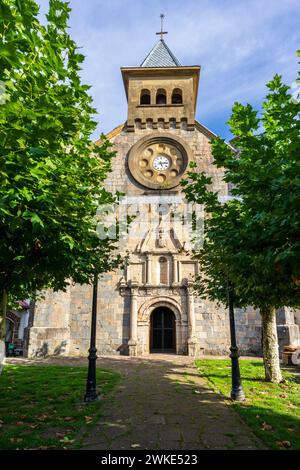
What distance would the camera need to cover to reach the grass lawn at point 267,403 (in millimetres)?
5480

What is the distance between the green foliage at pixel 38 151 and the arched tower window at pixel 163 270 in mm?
11258

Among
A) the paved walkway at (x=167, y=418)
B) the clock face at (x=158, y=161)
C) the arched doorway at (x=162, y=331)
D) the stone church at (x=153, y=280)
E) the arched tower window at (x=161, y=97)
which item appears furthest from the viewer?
the arched tower window at (x=161, y=97)

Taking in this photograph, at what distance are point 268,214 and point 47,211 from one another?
10.9ft

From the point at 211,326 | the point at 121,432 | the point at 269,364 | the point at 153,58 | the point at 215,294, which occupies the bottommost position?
the point at 121,432

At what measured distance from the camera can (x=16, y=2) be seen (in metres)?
3.90

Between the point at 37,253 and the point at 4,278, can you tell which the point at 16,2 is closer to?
the point at 37,253

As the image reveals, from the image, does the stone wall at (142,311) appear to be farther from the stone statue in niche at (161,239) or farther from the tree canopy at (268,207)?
the tree canopy at (268,207)

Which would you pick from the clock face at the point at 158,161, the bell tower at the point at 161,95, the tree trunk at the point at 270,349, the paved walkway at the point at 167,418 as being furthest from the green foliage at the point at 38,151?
the bell tower at the point at 161,95

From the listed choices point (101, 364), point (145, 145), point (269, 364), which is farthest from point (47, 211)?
point (145, 145)

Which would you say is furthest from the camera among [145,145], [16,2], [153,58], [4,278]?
[153,58]

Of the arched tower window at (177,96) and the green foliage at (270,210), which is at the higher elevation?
the arched tower window at (177,96)

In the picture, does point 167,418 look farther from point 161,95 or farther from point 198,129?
point 161,95

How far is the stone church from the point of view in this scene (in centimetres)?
1677

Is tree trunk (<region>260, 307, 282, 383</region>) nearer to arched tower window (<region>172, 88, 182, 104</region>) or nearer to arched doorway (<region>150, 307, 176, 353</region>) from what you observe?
arched doorway (<region>150, 307, 176, 353</region>)
